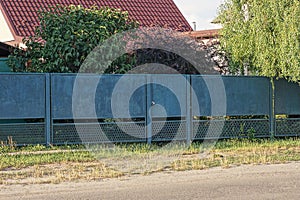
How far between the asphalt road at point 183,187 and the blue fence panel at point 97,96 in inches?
→ 172

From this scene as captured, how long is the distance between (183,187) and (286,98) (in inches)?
325

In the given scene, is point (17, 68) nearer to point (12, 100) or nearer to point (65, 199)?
point (12, 100)


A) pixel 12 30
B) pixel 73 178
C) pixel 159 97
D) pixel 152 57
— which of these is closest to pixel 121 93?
pixel 159 97

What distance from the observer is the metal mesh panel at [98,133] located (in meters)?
14.6

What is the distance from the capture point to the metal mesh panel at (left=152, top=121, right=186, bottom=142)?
1543 cm

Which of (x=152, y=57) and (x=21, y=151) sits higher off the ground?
(x=152, y=57)

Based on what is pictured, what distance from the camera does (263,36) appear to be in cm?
1612

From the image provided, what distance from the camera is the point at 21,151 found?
13984 mm

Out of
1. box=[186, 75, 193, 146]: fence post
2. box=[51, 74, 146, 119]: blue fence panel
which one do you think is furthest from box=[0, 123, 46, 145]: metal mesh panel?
box=[186, 75, 193, 146]: fence post

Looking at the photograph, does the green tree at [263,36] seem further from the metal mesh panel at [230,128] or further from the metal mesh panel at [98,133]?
the metal mesh panel at [98,133]

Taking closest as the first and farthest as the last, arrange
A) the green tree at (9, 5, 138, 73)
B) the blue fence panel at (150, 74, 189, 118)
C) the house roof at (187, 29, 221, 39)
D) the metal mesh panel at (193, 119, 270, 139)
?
1. the blue fence panel at (150, 74, 189, 118)
2. the metal mesh panel at (193, 119, 270, 139)
3. the green tree at (9, 5, 138, 73)
4. the house roof at (187, 29, 221, 39)

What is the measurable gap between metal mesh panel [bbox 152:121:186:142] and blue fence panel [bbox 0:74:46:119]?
3102mm

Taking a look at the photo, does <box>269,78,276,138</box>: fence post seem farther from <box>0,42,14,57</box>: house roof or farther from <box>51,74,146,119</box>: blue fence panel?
<box>0,42,14,57</box>: house roof

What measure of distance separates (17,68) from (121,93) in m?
4.22
